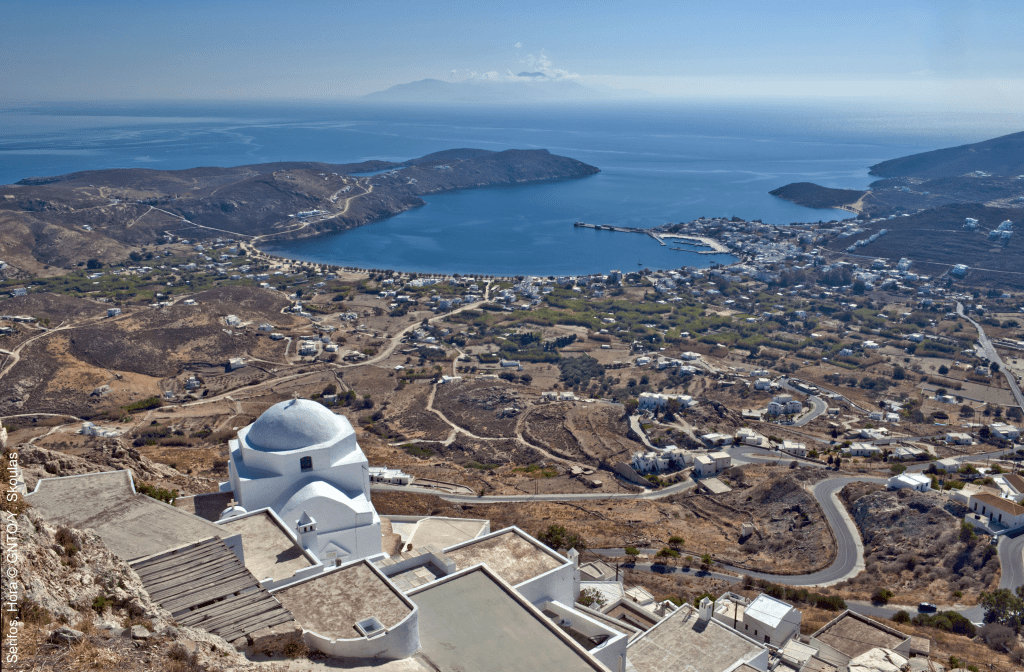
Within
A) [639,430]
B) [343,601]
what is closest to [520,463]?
[639,430]

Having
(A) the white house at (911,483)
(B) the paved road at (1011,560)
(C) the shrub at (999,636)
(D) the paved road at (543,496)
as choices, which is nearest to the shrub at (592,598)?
(D) the paved road at (543,496)

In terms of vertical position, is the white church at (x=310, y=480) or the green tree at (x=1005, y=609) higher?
the white church at (x=310, y=480)

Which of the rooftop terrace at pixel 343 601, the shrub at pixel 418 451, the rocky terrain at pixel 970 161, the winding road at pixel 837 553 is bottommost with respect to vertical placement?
the shrub at pixel 418 451

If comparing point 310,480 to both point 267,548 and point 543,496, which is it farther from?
point 543,496

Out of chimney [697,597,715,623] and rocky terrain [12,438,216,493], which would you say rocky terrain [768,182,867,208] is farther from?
rocky terrain [12,438,216,493]

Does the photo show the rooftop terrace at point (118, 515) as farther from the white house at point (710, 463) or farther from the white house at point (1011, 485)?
the white house at point (1011, 485)

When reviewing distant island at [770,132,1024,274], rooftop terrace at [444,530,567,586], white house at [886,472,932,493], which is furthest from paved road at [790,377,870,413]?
distant island at [770,132,1024,274]

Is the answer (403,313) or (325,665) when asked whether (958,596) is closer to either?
(325,665)

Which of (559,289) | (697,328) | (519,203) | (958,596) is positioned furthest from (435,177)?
(958,596)
